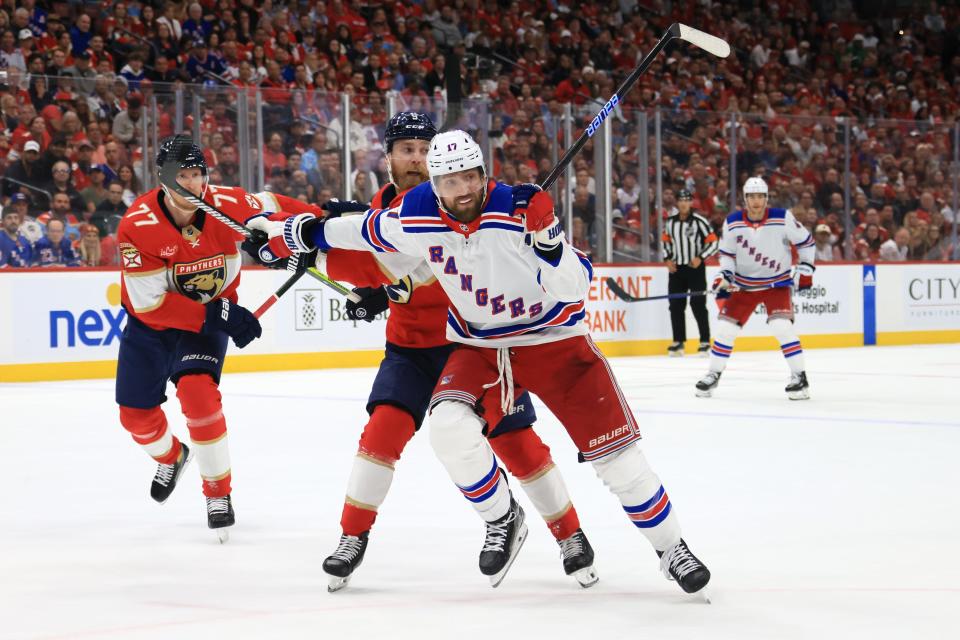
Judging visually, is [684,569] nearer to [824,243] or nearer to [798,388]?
[798,388]

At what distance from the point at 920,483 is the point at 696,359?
21.7 ft

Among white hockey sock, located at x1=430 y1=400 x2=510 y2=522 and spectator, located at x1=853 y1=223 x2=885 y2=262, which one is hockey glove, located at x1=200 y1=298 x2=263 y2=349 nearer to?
white hockey sock, located at x1=430 y1=400 x2=510 y2=522

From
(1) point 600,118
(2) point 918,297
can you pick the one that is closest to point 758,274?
(1) point 600,118

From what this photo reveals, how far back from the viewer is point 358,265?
332 centimetres

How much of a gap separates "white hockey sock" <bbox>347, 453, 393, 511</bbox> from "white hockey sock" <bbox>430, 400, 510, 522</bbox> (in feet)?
0.64

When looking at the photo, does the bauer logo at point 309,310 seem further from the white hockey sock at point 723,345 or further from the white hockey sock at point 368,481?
the white hockey sock at point 368,481

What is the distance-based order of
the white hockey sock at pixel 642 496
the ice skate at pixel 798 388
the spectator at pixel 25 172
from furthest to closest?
1. the spectator at pixel 25 172
2. the ice skate at pixel 798 388
3. the white hockey sock at pixel 642 496

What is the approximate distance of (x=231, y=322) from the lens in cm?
384

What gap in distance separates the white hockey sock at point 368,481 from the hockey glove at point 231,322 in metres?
0.85

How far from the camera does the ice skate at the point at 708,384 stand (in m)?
7.70

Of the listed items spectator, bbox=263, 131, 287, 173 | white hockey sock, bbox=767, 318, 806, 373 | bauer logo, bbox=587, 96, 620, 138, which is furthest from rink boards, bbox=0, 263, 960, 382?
bauer logo, bbox=587, 96, 620, 138

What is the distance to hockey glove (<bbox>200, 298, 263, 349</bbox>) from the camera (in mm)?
3842

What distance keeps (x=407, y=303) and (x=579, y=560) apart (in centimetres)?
80

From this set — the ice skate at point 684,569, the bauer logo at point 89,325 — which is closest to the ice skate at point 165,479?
the ice skate at point 684,569
